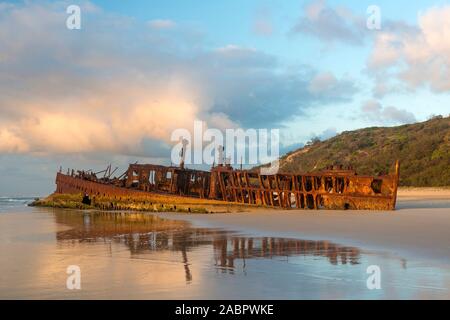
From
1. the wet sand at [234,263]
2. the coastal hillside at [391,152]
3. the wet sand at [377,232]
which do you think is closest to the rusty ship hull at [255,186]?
the wet sand at [377,232]

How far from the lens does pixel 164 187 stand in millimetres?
35156

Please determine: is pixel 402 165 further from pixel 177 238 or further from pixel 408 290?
pixel 408 290

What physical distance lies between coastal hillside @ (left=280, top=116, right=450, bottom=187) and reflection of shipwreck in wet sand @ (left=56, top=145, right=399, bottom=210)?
24.7 metres

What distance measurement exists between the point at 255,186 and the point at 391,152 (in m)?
39.0

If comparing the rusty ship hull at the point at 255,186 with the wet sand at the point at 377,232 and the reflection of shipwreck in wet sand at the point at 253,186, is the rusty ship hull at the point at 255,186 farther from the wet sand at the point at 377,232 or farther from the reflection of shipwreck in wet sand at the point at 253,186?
the wet sand at the point at 377,232

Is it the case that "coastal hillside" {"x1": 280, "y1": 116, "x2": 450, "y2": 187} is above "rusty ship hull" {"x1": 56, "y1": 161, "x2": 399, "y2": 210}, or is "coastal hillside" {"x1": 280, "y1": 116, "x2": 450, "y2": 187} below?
above

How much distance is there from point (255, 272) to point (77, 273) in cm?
282

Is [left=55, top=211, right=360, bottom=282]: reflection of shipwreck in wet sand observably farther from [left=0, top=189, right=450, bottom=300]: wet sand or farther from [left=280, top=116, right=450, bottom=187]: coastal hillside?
[left=280, top=116, right=450, bottom=187]: coastal hillside

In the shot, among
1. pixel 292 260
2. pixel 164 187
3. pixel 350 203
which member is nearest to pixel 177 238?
pixel 292 260

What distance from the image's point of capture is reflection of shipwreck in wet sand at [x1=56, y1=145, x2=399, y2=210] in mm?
25750

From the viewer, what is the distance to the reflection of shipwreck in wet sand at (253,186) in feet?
84.5

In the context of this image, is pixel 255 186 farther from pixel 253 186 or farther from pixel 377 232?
pixel 377 232

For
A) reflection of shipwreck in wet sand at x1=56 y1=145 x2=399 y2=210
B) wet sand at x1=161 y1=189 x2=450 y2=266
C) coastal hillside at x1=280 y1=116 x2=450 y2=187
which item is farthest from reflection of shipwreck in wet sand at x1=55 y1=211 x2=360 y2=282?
coastal hillside at x1=280 y1=116 x2=450 y2=187

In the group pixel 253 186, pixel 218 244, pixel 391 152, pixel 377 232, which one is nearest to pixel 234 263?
pixel 218 244
